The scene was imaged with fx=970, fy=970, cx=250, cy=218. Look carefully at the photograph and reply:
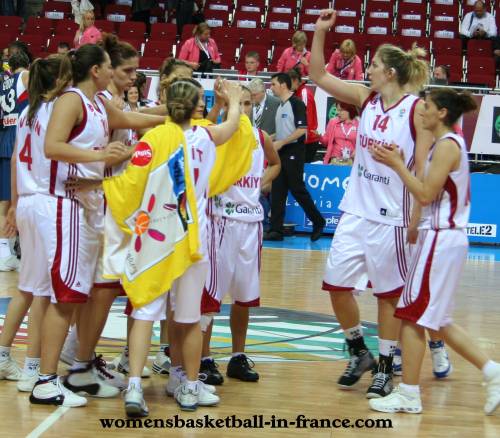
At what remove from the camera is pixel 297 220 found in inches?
521

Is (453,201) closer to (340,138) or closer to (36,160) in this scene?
(36,160)

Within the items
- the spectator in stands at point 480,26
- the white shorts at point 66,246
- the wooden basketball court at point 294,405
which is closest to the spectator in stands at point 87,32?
the spectator in stands at point 480,26

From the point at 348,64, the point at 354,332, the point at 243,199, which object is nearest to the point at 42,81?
the point at 243,199

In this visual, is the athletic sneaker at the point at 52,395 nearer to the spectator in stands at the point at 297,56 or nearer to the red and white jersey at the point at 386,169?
the red and white jersey at the point at 386,169

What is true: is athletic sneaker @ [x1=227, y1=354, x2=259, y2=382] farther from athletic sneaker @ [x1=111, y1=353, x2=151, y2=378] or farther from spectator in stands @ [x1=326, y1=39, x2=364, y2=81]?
spectator in stands @ [x1=326, y1=39, x2=364, y2=81]

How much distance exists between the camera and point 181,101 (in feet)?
16.0

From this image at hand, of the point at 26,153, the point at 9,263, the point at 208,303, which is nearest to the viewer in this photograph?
the point at 26,153

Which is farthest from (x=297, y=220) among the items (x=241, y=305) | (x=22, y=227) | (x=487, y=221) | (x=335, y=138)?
(x=22, y=227)

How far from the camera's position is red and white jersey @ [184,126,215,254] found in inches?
193

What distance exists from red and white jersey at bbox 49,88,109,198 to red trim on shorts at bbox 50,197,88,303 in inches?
7.1

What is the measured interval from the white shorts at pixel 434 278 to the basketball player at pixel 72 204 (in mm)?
1644

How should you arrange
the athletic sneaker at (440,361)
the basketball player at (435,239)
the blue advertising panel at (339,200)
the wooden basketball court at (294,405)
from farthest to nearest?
the blue advertising panel at (339,200)
the athletic sneaker at (440,361)
the basketball player at (435,239)
the wooden basketball court at (294,405)

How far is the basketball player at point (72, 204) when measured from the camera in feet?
16.1

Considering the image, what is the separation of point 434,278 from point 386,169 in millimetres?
784
